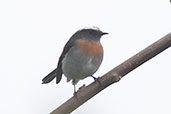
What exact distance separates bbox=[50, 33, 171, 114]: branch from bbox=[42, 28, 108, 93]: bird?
72.3 inches

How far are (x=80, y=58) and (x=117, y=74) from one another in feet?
6.90

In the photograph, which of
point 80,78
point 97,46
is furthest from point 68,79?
point 97,46

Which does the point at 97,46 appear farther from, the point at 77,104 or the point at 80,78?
the point at 77,104

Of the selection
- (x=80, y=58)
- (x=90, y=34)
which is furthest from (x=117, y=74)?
(x=90, y=34)

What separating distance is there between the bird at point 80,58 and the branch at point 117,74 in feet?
6.03

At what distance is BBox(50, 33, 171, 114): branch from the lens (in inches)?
78.4

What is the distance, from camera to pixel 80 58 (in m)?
4.20

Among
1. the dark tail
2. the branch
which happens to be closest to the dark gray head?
the dark tail

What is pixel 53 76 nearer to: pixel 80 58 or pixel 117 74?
pixel 80 58

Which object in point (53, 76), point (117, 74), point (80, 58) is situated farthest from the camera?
point (53, 76)

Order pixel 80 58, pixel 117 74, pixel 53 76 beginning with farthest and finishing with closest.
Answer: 1. pixel 53 76
2. pixel 80 58
3. pixel 117 74

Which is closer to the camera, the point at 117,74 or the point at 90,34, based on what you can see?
the point at 117,74

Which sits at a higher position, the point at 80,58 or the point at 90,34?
the point at 90,34

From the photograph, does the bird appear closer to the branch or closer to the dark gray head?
the dark gray head
